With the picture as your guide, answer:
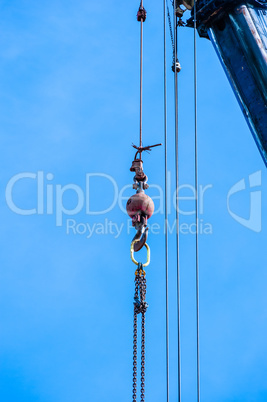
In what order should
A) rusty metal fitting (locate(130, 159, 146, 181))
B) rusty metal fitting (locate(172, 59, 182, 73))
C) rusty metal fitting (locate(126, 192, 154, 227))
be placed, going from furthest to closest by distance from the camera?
rusty metal fitting (locate(172, 59, 182, 73)) < rusty metal fitting (locate(130, 159, 146, 181)) < rusty metal fitting (locate(126, 192, 154, 227))

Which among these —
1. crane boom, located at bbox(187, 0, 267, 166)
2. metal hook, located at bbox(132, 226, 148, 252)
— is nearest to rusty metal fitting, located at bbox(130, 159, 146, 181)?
metal hook, located at bbox(132, 226, 148, 252)

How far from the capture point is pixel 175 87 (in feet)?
25.5

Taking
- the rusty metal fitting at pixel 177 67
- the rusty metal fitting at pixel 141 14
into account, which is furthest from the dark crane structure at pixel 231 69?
the rusty metal fitting at pixel 141 14

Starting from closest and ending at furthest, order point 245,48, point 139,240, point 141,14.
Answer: point 245,48
point 139,240
point 141,14

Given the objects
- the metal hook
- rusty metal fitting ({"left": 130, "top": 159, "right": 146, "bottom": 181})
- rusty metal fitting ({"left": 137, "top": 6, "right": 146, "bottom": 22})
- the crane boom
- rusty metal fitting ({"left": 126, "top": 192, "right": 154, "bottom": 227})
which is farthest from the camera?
rusty metal fitting ({"left": 137, "top": 6, "right": 146, "bottom": 22})

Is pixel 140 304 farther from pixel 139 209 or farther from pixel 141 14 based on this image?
pixel 141 14

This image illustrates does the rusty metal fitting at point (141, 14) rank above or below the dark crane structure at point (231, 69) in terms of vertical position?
above

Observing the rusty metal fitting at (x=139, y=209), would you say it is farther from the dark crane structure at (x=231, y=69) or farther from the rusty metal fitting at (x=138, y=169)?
the rusty metal fitting at (x=138, y=169)

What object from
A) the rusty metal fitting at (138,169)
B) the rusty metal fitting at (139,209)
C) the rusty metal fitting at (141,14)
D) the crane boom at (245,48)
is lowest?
the rusty metal fitting at (139,209)

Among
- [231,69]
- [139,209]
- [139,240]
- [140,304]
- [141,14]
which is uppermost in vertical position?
[141,14]

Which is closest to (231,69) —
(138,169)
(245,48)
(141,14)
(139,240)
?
(245,48)

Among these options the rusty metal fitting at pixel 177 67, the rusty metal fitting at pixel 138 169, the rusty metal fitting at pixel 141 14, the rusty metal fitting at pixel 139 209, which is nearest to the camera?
the rusty metal fitting at pixel 139 209

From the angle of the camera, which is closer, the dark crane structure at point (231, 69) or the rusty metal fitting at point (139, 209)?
the dark crane structure at point (231, 69)

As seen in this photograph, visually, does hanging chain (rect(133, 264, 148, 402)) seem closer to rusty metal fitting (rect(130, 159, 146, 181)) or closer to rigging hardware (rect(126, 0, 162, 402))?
rigging hardware (rect(126, 0, 162, 402))
